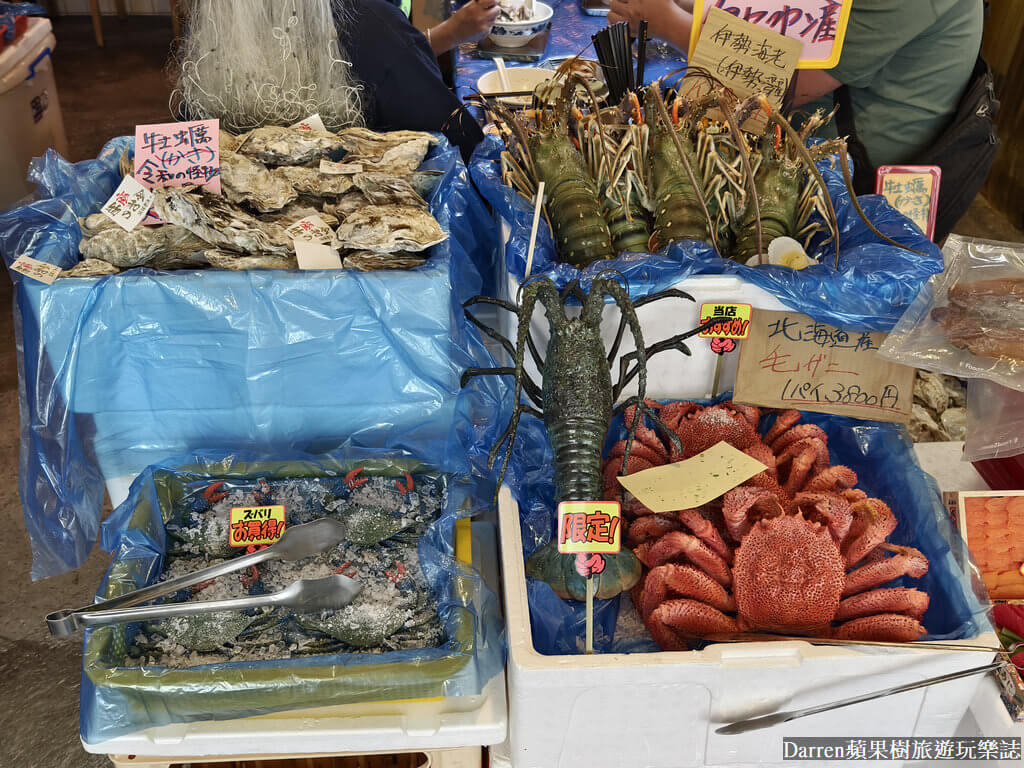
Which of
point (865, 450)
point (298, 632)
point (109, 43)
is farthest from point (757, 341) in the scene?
point (109, 43)

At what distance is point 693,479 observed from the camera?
1.40 m

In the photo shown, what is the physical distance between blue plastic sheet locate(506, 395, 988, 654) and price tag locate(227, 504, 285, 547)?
1.39ft

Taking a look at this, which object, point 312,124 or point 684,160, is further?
point 312,124

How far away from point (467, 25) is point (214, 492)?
1901 millimetres

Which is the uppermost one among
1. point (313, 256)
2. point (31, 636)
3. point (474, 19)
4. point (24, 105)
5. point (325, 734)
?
point (474, 19)

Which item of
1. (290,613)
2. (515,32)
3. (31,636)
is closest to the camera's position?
(290,613)

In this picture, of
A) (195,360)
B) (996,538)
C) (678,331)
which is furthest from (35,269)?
(996,538)

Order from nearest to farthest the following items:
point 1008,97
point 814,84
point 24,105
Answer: point 814,84
point 24,105
point 1008,97

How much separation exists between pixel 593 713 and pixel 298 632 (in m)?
0.49

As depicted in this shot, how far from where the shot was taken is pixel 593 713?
123cm

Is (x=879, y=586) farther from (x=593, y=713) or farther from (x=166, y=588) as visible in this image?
(x=166, y=588)

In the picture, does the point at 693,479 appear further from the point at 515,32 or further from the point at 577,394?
the point at 515,32

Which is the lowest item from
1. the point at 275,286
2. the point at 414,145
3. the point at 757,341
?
the point at 757,341

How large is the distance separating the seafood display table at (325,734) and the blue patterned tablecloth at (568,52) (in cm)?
206
